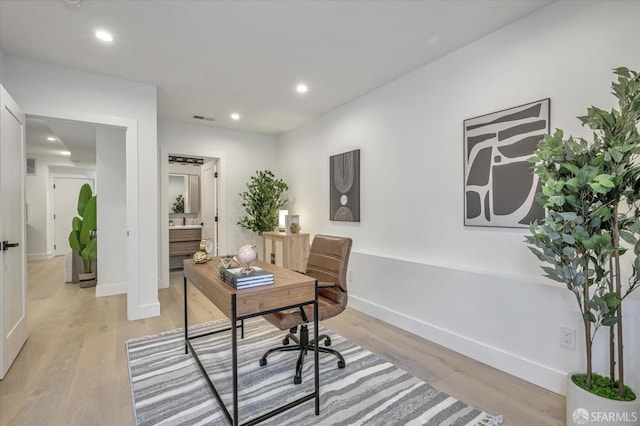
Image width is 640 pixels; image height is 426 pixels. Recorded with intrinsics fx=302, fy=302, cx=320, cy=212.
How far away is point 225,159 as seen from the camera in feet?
16.6

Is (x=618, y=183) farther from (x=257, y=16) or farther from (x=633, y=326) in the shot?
(x=257, y=16)

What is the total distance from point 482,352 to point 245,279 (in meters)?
1.96

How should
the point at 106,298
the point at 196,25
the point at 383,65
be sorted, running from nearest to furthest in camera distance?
the point at 196,25, the point at 383,65, the point at 106,298

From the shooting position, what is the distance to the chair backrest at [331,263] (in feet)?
7.46

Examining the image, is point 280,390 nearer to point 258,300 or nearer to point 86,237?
point 258,300

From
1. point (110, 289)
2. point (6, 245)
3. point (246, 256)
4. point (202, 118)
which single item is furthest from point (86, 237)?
point (246, 256)

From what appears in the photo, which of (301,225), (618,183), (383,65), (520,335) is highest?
(383,65)

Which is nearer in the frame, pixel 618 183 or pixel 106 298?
pixel 618 183

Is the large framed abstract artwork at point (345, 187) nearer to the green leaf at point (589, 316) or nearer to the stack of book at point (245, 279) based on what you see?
the stack of book at point (245, 279)

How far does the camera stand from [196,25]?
90.0 inches

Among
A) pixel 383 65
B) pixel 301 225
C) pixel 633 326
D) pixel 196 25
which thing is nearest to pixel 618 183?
pixel 633 326

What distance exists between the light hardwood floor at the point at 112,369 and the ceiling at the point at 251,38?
257 centimetres

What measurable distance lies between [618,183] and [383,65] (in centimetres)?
215

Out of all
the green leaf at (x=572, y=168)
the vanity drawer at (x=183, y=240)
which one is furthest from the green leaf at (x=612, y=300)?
the vanity drawer at (x=183, y=240)
